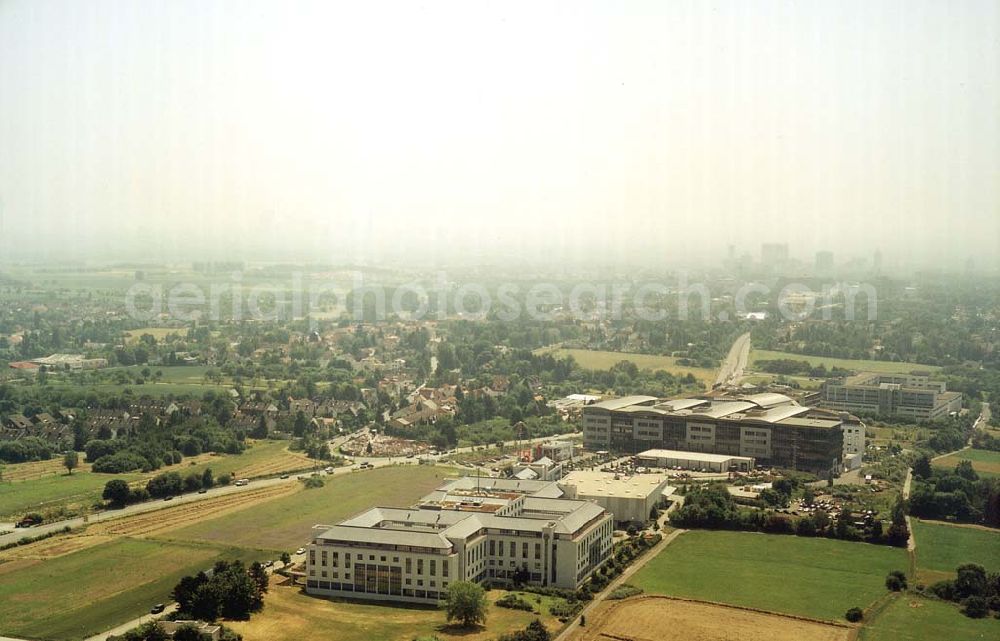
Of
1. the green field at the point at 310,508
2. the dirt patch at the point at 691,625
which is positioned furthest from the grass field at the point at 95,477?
the dirt patch at the point at 691,625

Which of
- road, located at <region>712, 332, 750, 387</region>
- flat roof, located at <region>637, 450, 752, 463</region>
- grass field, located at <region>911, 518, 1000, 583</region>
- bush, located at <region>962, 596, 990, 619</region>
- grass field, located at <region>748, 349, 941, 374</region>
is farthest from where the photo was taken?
grass field, located at <region>748, 349, 941, 374</region>

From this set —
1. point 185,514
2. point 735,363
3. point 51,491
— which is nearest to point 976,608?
point 185,514

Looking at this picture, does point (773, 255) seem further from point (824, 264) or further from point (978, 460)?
point (978, 460)

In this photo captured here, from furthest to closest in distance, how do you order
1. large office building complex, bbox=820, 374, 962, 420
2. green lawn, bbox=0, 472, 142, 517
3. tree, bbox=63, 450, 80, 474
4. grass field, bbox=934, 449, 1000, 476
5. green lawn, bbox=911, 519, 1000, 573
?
1. large office building complex, bbox=820, 374, 962, 420
2. tree, bbox=63, 450, 80, 474
3. grass field, bbox=934, 449, 1000, 476
4. green lawn, bbox=0, 472, 142, 517
5. green lawn, bbox=911, 519, 1000, 573

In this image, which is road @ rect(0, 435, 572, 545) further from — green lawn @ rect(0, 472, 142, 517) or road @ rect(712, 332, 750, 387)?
road @ rect(712, 332, 750, 387)

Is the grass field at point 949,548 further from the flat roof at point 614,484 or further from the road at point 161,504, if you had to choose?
Result: the road at point 161,504

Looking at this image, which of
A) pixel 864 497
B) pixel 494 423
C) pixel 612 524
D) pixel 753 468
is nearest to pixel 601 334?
pixel 494 423

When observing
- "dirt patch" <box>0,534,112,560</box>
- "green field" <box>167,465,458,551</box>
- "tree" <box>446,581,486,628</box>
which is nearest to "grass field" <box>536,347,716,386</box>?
"green field" <box>167,465,458,551</box>

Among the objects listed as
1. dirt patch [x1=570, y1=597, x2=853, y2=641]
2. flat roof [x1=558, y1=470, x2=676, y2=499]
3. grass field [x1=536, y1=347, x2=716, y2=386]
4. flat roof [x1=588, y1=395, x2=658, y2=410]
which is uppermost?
flat roof [x1=588, y1=395, x2=658, y2=410]
